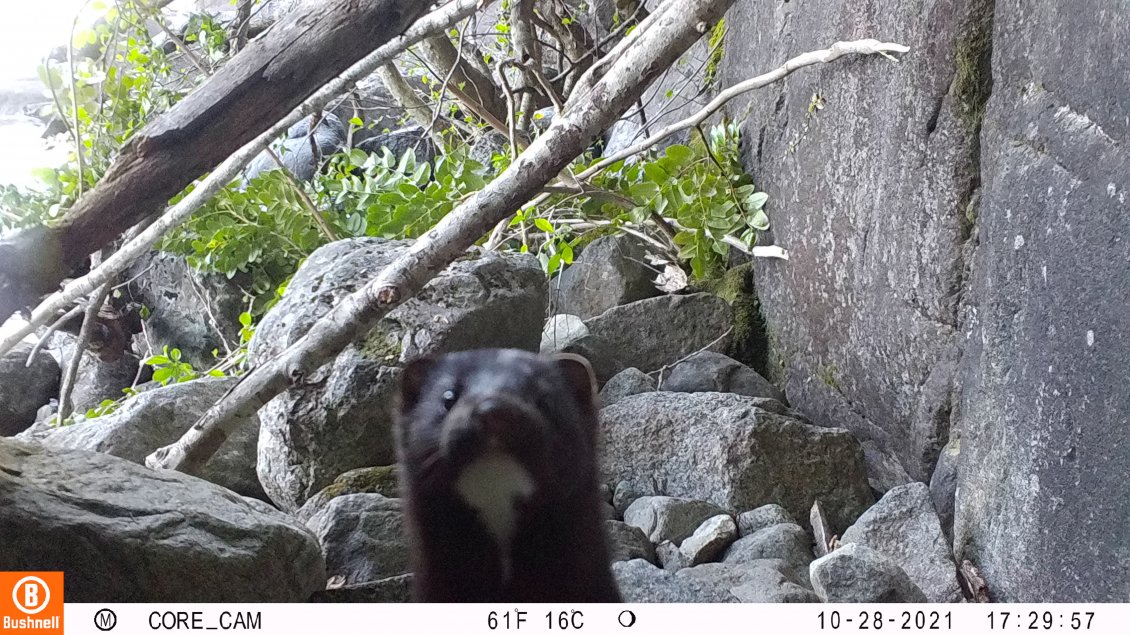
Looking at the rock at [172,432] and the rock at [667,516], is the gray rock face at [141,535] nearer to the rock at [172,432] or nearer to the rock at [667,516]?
the rock at [172,432]

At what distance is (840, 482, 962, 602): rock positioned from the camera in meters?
1.12

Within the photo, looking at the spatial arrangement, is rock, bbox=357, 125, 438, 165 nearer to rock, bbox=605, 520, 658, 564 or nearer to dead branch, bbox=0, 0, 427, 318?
dead branch, bbox=0, 0, 427, 318

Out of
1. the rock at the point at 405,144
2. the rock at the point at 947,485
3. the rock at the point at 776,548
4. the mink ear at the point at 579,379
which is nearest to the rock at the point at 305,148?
the rock at the point at 405,144

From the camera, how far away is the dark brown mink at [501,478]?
0.83 metres

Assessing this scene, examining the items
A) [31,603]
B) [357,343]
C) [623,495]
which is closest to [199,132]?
[357,343]

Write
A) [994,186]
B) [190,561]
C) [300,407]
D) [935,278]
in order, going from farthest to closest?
[935,278], [994,186], [300,407], [190,561]

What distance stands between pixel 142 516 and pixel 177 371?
24 cm

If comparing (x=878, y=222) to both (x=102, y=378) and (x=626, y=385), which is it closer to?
(x=626, y=385)

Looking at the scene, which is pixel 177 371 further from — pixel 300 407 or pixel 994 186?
pixel 994 186

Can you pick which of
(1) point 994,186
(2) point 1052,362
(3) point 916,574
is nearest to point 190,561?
(3) point 916,574

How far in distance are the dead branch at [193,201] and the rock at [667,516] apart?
2.03 feet

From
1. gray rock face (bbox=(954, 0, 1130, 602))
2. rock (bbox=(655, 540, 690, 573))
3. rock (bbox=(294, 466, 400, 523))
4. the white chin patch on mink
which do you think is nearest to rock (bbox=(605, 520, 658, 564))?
rock (bbox=(655, 540, 690, 573))

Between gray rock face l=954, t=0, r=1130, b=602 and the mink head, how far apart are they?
22.1 inches

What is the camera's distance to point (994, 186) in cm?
125
